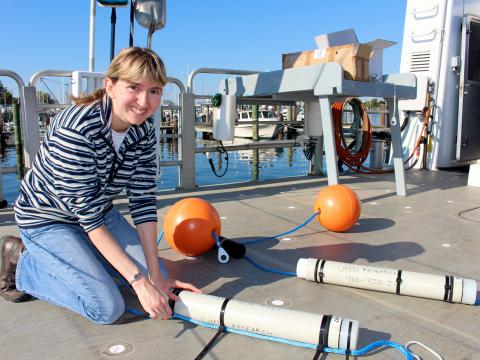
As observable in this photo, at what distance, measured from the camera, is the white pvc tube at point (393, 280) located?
2.20m

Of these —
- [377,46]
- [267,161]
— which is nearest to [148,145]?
[377,46]

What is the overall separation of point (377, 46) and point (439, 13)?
9.09 ft

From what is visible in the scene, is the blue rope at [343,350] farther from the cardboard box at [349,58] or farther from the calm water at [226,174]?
the calm water at [226,174]

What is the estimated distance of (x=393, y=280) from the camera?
2305 millimetres

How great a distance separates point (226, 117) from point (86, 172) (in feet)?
11.0

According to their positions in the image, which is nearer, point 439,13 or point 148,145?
point 148,145

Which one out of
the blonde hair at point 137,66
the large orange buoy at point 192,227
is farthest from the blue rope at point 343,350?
the blonde hair at point 137,66

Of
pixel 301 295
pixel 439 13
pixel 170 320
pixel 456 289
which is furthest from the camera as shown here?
pixel 439 13

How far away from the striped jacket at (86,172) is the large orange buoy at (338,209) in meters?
1.69

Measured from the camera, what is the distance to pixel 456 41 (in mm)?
7039

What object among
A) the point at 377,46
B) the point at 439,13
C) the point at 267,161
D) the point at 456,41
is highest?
the point at 439,13

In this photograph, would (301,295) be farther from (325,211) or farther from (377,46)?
(377,46)

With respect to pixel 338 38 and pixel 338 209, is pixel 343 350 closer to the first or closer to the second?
pixel 338 209

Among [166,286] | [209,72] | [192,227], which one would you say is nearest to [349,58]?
[209,72]
